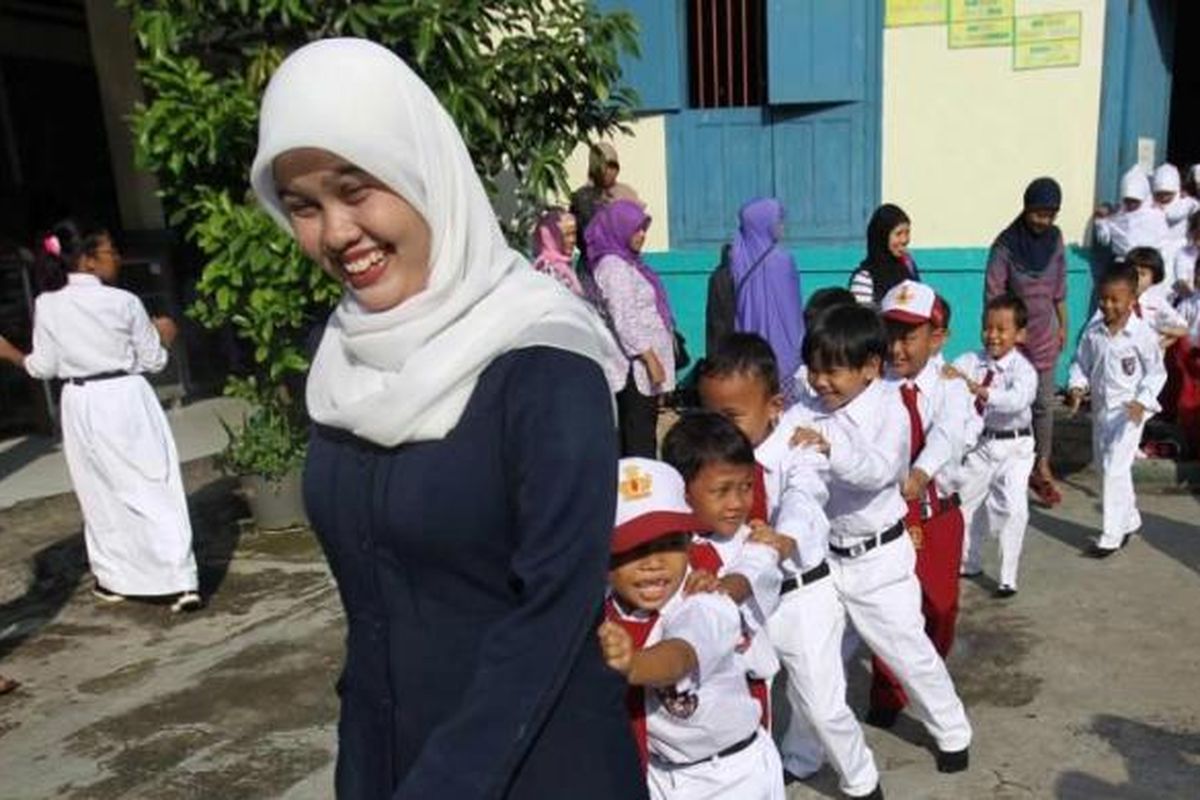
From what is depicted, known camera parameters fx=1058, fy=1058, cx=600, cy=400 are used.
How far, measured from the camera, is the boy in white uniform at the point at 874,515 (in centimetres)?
278

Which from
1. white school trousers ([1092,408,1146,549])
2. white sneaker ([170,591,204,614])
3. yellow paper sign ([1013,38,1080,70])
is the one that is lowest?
white sneaker ([170,591,204,614])

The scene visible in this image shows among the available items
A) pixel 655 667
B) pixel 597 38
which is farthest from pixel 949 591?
pixel 597 38

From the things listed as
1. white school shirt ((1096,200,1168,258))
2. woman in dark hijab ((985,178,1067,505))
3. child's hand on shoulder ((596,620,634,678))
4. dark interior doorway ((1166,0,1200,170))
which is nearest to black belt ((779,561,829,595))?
child's hand on shoulder ((596,620,634,678))

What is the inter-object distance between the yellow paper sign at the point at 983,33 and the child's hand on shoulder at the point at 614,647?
20.5ft

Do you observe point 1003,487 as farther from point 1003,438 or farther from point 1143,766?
point 1143,766

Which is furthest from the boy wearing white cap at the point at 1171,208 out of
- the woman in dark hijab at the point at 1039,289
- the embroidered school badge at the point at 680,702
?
the embroidered school badge at the point at 680,702

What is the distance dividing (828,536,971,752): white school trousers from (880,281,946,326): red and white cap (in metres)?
0.75

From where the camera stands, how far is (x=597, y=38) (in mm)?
5047

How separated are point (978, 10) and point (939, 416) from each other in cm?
427

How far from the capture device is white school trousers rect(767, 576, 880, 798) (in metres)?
2.64

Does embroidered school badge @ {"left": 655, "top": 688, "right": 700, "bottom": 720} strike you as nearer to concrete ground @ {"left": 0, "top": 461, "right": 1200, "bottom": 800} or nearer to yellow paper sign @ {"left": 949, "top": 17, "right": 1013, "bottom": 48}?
concrete ground @ {"left": 0, "top": 461, "right": 1200, "bottom": 800}

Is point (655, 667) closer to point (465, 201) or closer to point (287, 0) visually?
point (465, 201)

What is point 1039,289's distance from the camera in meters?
5.70

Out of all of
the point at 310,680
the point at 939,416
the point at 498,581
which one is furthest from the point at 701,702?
the point at 310,680
